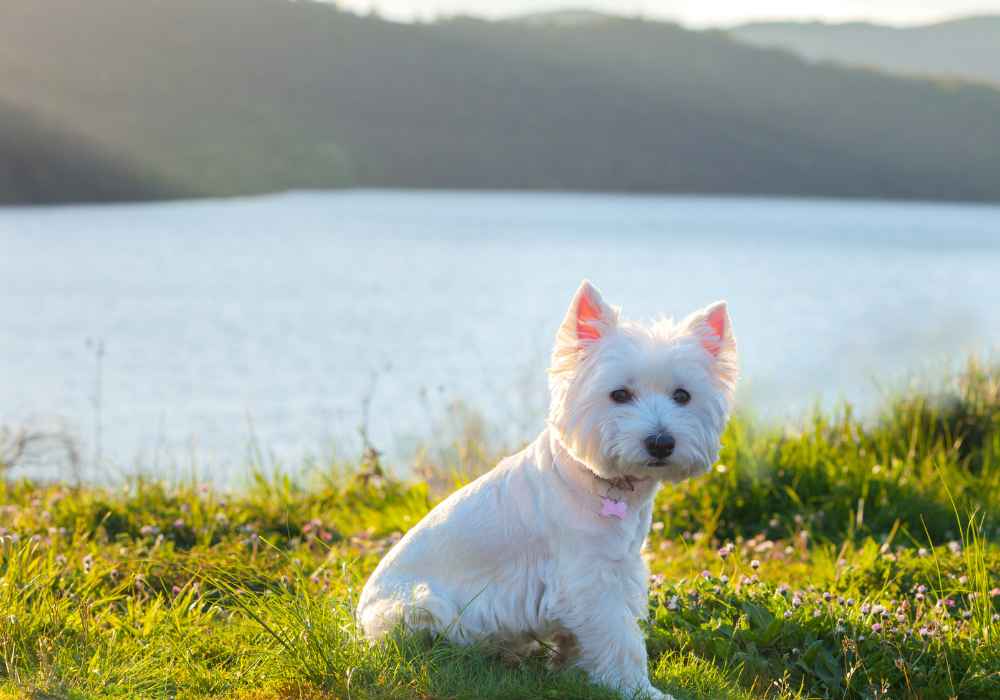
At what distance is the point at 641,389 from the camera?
3.60 meters

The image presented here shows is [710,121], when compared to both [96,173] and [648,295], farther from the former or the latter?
[648,295]

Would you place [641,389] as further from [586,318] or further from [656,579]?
[656,579]

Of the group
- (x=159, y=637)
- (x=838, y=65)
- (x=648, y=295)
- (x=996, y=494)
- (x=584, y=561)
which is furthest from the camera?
(x=838, y=65)

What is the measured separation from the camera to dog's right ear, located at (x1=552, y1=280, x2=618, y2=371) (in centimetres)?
372

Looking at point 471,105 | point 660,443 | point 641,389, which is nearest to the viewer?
point 660,443

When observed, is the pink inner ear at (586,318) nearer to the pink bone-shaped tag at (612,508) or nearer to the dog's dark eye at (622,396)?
the dog's dark eye at (622,396)

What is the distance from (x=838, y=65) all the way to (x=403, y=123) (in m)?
39.7

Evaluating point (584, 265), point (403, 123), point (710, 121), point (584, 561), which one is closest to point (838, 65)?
point (710, 121)

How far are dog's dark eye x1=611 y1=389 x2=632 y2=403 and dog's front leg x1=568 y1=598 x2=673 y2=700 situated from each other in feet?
2.35

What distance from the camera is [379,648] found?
3.79 m

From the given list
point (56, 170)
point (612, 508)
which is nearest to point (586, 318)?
point (612, 508)

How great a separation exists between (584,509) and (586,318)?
68 centimetres

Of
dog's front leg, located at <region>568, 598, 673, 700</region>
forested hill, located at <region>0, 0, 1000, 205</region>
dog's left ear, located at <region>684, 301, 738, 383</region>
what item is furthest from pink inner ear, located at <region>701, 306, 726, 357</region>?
forested hill, located at <region>0, 0, 1000, 205</region>

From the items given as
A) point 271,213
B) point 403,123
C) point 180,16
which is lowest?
point 271,213
